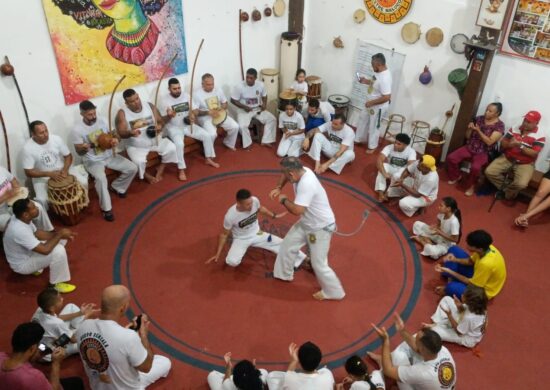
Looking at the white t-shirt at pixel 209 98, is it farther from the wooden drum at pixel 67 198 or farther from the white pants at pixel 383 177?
the white pants at pixel 383 177

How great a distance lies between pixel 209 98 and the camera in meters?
7.64

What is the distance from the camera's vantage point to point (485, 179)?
6898 millimetres

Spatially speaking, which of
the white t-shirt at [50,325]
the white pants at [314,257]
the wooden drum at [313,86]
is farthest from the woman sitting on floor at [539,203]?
the white t-shirt at [50,325]

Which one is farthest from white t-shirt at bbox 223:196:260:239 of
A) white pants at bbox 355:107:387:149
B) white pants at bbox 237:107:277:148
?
white pants at bbox 355:107:387:149

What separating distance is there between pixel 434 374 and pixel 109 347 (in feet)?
8.21

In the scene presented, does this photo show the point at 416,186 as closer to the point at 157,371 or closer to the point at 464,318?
the point at 464,318

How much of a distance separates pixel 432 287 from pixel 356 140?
366 centimetres

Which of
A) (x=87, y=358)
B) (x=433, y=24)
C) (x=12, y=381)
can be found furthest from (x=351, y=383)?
(x=433, y=24)

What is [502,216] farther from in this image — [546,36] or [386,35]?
[386,35]

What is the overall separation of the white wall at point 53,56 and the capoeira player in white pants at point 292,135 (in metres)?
1.36

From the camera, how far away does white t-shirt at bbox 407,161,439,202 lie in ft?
20.1

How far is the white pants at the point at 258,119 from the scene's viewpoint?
26.3ft

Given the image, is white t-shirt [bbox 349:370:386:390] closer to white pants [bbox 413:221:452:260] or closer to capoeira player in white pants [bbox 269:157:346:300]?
capoeira player in white pants [bbox 269:157:346:300]

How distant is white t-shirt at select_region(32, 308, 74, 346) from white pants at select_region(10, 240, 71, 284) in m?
0.97
